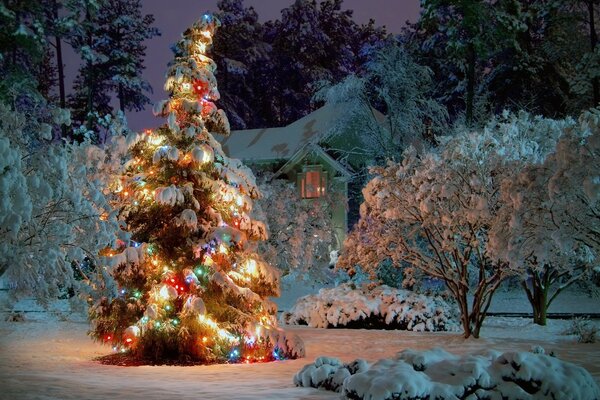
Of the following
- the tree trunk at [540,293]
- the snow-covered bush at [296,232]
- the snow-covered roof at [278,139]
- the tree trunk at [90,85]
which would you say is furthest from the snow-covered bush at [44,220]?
the tree trunk at [90,85]

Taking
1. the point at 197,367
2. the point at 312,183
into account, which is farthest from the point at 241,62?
the point at 197,367

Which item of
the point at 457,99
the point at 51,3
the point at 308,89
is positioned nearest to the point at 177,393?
the point at 51,3

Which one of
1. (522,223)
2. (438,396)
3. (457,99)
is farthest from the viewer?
(457,99)

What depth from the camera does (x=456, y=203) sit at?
59.9 feet

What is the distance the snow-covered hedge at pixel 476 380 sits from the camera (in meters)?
8.14

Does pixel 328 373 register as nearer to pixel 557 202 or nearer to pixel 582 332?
pixel 557 202

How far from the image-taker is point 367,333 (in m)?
21.3

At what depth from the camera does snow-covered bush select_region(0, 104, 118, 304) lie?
35.3 ft

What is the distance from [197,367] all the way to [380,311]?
1051 centimetres

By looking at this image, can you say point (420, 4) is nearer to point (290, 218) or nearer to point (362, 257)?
point (290, 218)

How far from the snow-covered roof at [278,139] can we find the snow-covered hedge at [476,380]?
32.7 meters

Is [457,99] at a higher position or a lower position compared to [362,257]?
higher

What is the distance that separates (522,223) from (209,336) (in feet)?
21.3

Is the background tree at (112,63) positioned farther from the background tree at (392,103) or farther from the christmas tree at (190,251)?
the christmas tree at (190,251)
